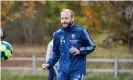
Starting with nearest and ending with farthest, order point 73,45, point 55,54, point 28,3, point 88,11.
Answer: point 73,45, point 55,54, point 88,11, point 28,3

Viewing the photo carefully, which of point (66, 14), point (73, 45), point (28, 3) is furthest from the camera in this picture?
point (28, 3)

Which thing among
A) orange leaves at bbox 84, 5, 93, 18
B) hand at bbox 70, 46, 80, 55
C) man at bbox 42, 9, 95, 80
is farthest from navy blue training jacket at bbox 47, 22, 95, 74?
orange leaves at bbox 84, 5, 93, 18

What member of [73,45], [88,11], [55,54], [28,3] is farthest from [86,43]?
[28,3]

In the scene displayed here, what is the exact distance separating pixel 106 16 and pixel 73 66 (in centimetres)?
1514

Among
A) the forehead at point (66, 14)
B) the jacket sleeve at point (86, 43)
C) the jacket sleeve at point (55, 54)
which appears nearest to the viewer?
the forehead at point (66, 14)

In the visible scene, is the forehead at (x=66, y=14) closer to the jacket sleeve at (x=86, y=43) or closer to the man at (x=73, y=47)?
the man at (x=73, y=47)

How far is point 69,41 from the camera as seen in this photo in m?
7.30

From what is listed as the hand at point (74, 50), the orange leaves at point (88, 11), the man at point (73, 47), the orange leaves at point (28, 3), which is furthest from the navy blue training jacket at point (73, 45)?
the orange leaves at point (28, 3)

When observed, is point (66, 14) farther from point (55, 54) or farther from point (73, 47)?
point (55, 54)

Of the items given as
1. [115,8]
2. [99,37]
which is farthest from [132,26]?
[99,37]

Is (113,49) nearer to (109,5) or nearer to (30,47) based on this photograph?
(109,5)

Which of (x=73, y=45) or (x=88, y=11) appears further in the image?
(x=88, y=11)

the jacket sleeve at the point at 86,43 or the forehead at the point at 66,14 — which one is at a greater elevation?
the forehead at the point at 66,14

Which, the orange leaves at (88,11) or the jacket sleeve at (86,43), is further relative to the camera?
the orange leaves at (88,11)
